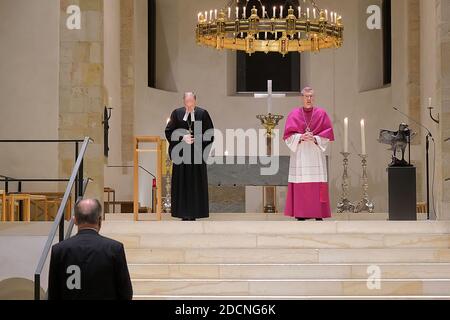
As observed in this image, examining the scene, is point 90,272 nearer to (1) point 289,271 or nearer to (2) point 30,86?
(1) point 289,271

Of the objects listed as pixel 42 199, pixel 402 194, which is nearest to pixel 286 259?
pixel 402 194

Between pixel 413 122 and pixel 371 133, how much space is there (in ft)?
6.16

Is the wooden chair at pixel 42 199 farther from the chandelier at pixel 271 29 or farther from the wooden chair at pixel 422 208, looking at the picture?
the wooden chair at pixel 422 208

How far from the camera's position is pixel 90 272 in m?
6.21

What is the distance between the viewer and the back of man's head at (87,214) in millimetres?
6293

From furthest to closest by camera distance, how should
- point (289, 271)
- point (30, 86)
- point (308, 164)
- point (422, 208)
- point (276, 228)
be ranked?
point (422, 208), point (30, 86), point (308, 164), point (276, 228), point (289, 271)

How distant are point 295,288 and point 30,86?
6415 millimetres

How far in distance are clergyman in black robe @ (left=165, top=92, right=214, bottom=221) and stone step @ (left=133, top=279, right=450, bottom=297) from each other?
108 inches

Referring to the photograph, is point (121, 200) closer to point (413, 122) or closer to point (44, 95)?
point (44, 95)

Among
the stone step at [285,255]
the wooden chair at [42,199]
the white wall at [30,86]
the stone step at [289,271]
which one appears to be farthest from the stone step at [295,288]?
the white wall at [30,86]

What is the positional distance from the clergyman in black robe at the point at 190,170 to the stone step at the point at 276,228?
101 cm

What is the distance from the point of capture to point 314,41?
48.1 feet

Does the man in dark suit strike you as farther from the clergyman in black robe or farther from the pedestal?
the pedestal
